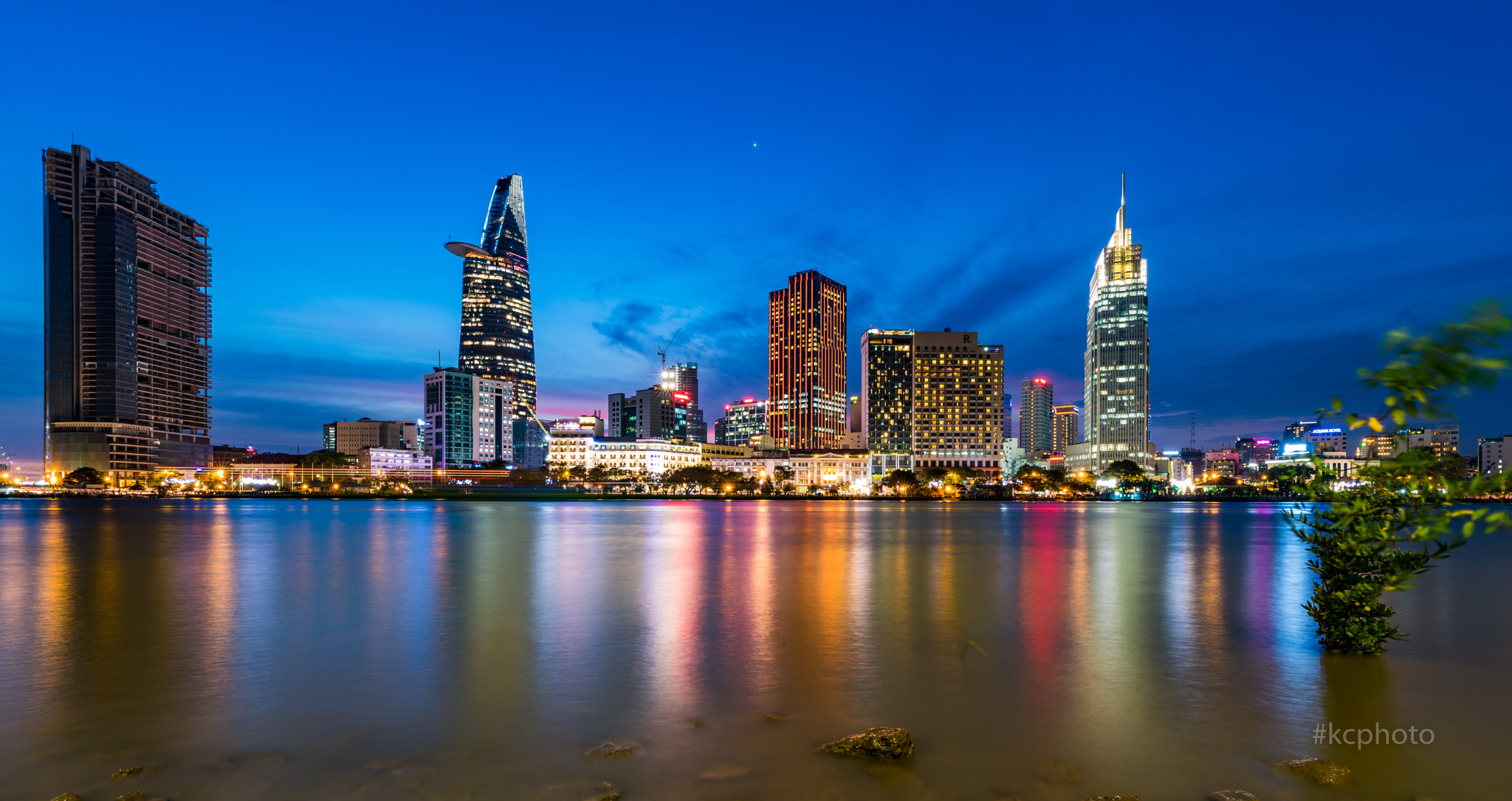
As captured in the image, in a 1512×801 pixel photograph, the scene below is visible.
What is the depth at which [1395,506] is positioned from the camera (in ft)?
43.3

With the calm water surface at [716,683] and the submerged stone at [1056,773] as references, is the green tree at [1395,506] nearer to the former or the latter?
the calm water surface at [716,683]

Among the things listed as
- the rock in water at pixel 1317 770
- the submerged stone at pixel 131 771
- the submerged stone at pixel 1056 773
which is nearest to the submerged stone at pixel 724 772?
the submerged stone at pixel 1056 773

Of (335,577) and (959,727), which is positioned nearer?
(959,727)

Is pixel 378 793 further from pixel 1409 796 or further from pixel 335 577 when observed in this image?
pixel 335 577

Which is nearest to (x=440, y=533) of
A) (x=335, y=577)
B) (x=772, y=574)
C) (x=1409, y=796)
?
(x=335, y=577)

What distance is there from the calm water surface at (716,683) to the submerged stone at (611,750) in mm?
222

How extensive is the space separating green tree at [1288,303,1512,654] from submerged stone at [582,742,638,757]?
10211mm

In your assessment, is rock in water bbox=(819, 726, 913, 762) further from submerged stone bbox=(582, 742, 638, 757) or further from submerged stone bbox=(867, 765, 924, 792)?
submerged stone bbox=(582, 742, 638, 757)

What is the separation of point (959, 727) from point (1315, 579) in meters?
29.4

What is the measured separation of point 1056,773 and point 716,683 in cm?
697

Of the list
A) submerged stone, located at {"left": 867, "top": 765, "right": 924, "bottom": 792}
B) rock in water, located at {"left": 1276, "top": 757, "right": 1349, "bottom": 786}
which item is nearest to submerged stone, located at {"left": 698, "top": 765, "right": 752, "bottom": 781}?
submerged stone, located at {"left": 867, "top": 765, "right": 924, "bottom": 792}

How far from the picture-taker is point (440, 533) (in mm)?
60062

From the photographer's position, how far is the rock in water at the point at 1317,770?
977cm

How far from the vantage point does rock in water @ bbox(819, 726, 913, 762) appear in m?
10.5
